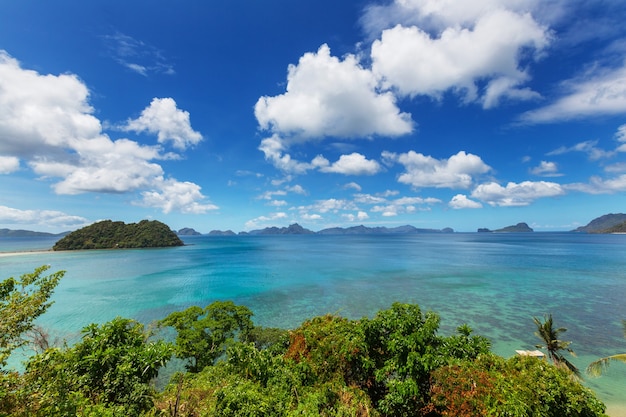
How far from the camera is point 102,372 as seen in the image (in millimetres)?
10664

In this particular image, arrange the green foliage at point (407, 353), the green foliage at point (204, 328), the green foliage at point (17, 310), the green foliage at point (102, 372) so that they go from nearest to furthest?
the green foliage at point (102, 372)
the green foliage at point (17, 310)
the green foliage at point (407, 353)
the green foliage at point (204, 328)

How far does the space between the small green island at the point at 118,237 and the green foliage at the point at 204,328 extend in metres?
157

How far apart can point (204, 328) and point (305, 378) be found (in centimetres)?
1179

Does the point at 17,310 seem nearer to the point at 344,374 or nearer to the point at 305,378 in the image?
the point at 305,378

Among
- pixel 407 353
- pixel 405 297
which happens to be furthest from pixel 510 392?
pixel 405 297

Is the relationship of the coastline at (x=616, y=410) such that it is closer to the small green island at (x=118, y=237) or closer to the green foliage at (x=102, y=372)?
the green foliage at (x=102, y=372)

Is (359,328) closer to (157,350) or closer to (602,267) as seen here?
(157,350)

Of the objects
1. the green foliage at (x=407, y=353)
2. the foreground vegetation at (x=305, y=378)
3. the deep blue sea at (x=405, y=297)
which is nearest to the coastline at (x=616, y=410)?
the deep blue sea at (x=405, y=297)

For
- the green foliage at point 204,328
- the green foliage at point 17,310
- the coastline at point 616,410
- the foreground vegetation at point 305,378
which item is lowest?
the coastline at point 616,410

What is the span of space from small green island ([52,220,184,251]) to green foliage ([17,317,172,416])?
166 m

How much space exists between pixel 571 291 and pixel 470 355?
50.7 m

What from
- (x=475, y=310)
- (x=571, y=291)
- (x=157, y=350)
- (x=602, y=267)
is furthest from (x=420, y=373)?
(x=602, y=267)

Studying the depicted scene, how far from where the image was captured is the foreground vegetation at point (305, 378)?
8.96m

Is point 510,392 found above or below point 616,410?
above
